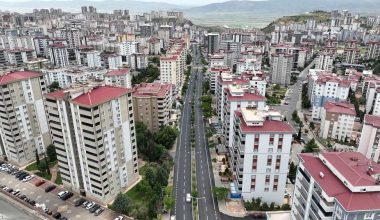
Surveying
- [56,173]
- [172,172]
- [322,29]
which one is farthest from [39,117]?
[322,29]

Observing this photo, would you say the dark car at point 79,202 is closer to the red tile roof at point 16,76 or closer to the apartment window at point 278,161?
the red tile roof at point 16,76

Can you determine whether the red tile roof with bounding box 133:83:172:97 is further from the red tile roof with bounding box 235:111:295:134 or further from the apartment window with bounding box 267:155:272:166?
the apartment window with bounding box 267:155:272:166

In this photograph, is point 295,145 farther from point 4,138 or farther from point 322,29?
point 322,29

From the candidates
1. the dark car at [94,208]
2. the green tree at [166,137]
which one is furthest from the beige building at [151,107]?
the dark car at [94,208]

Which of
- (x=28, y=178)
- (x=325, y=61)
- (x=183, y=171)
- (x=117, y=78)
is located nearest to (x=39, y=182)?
(x=28, y=178)

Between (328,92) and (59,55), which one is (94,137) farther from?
(59,55)
